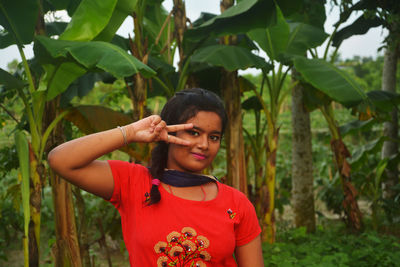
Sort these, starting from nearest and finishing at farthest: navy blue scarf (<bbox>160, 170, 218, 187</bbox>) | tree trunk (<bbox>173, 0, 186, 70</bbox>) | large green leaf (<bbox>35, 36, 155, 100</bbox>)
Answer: navy blue scarf (<bbox>160, 170, 218, 187</bbox>) < large green leaf (<bbox>35, 36, 155, 100</bbox>) < tree trunk (<bbox>173, 0, 186, 70</bbox>)

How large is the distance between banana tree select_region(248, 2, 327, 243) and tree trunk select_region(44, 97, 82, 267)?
6.59 feet

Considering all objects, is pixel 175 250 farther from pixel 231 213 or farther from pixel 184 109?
pixel 184 109

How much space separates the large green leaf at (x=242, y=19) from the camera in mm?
3011

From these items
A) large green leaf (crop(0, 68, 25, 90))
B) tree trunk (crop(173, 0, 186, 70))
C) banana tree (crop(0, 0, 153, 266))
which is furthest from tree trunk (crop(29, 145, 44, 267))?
tree trunk (crop(173, 0, 186, 70))

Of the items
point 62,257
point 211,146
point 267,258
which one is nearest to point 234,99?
point 267,258

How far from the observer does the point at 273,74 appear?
4.17 meters

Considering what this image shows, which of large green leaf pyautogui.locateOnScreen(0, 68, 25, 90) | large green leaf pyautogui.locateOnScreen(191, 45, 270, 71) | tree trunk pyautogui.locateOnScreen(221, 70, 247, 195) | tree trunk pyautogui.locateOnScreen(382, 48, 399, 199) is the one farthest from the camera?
tree trunk pyautogui.locateOnScreen(382, 48, 399, 199)

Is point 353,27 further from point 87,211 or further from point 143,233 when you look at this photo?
point 143,233

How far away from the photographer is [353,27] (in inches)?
194

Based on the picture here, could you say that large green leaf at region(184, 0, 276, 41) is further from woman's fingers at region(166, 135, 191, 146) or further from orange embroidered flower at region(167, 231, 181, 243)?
orange embroidered flower at region(167, 231, 181, 243)

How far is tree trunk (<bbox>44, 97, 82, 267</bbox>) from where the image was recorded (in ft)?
9.50

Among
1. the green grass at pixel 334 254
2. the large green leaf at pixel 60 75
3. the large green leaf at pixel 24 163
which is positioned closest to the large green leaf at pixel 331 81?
the green grass at pixel 334 254

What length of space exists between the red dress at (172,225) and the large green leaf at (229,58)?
2.01 metres

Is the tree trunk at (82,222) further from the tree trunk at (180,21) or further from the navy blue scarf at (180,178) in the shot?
the navy blue scarf at (180,178)
